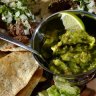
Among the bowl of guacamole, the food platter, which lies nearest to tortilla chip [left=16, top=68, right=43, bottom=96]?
the food platter

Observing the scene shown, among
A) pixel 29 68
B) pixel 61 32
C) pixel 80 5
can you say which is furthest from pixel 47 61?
pixel 80 5

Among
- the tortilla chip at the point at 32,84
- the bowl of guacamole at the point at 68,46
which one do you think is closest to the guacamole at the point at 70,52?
the bowl of guacamole at the point at 68,46

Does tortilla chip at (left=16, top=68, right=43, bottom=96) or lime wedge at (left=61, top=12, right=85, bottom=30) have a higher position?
lime wedge at (left=61, top=12, right=85, bottom=30)

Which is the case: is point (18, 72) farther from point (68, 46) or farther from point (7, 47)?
point (68, 46)

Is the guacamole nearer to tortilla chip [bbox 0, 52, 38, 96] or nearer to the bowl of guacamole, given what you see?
the bowl of guacamole

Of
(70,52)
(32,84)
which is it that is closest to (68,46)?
(70,52)

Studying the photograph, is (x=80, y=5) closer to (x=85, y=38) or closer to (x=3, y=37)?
(x=85, y=38)

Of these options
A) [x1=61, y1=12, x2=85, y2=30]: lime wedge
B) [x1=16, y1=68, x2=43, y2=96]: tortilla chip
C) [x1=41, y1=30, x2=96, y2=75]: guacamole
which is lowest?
[x1=16, y1=68, x2=43, y2=96]: tortilla chip
